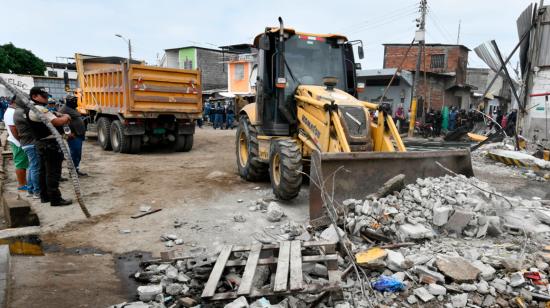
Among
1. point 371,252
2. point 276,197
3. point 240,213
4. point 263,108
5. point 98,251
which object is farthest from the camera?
point 263,108

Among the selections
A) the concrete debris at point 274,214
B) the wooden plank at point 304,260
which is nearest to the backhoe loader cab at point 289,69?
the concrete debris at point 274,214

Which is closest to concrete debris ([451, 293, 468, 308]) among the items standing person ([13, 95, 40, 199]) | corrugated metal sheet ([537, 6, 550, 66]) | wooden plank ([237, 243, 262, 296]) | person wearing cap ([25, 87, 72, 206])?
wooden plank ([237, 243, 262, 296])

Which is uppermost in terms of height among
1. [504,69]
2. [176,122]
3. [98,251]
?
[504,69]

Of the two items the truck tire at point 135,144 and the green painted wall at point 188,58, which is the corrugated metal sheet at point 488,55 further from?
the green painted wall at point 188,58

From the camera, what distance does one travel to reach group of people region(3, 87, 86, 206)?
583cm

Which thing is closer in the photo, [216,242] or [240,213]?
[216,242]

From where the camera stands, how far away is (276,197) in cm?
632

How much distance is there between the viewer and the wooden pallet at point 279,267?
10.2 ft

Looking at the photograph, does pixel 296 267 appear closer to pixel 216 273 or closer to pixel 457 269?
pixel 216 273

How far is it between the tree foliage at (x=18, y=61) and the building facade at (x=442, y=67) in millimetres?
37243

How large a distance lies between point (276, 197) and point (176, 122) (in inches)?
253

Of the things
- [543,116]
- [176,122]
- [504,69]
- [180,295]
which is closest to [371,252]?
[180,295]

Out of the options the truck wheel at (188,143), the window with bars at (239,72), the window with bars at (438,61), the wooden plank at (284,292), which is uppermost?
the window with bars at (438,61)

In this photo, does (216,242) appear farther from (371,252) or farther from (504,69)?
(504,69)
